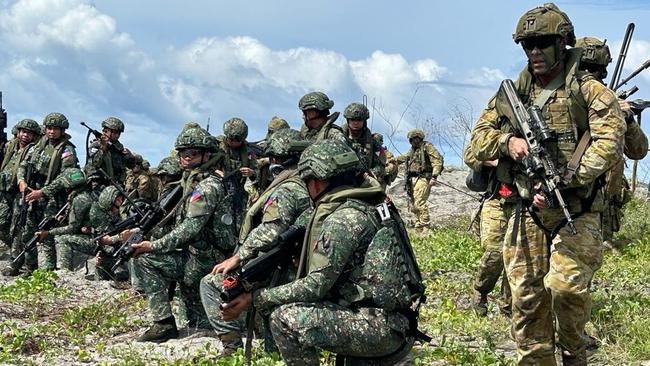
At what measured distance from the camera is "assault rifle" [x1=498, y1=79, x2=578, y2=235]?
430cm

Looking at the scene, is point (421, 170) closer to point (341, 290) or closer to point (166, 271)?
point (166, 271)

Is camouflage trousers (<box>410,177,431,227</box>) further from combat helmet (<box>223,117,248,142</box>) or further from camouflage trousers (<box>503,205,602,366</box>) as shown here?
camouflage trousers (<box>503,205,602,366</box>)

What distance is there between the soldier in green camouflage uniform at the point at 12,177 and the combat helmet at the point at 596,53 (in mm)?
8852

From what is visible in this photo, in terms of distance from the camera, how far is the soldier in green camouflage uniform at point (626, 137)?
189 inches

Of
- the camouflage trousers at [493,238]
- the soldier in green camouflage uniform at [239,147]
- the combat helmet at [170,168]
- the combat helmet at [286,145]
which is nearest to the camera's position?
the combat helmet at [286,145]

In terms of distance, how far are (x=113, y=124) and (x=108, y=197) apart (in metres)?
1.67

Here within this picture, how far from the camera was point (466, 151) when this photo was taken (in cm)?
518

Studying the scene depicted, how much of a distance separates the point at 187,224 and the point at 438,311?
2378 mm

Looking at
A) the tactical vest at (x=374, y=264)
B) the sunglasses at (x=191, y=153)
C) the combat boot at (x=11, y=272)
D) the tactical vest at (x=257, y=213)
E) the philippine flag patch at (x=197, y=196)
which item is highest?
the sunglasses at (x=191, y=153)

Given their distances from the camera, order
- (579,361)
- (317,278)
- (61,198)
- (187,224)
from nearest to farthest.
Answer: (317,278) → (579,361) → (187,224) → (61,198)

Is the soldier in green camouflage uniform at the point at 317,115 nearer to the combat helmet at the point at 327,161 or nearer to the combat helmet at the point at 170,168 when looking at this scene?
the combat helmet at the point at 170,168

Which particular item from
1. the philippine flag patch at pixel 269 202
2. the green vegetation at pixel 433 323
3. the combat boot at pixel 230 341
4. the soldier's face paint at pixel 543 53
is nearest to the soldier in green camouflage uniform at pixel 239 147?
the green vegetation at pixel 433 323

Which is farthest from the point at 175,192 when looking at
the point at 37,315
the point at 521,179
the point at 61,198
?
the point at 61,198

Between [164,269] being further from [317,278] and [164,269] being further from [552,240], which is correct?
[552,240]
